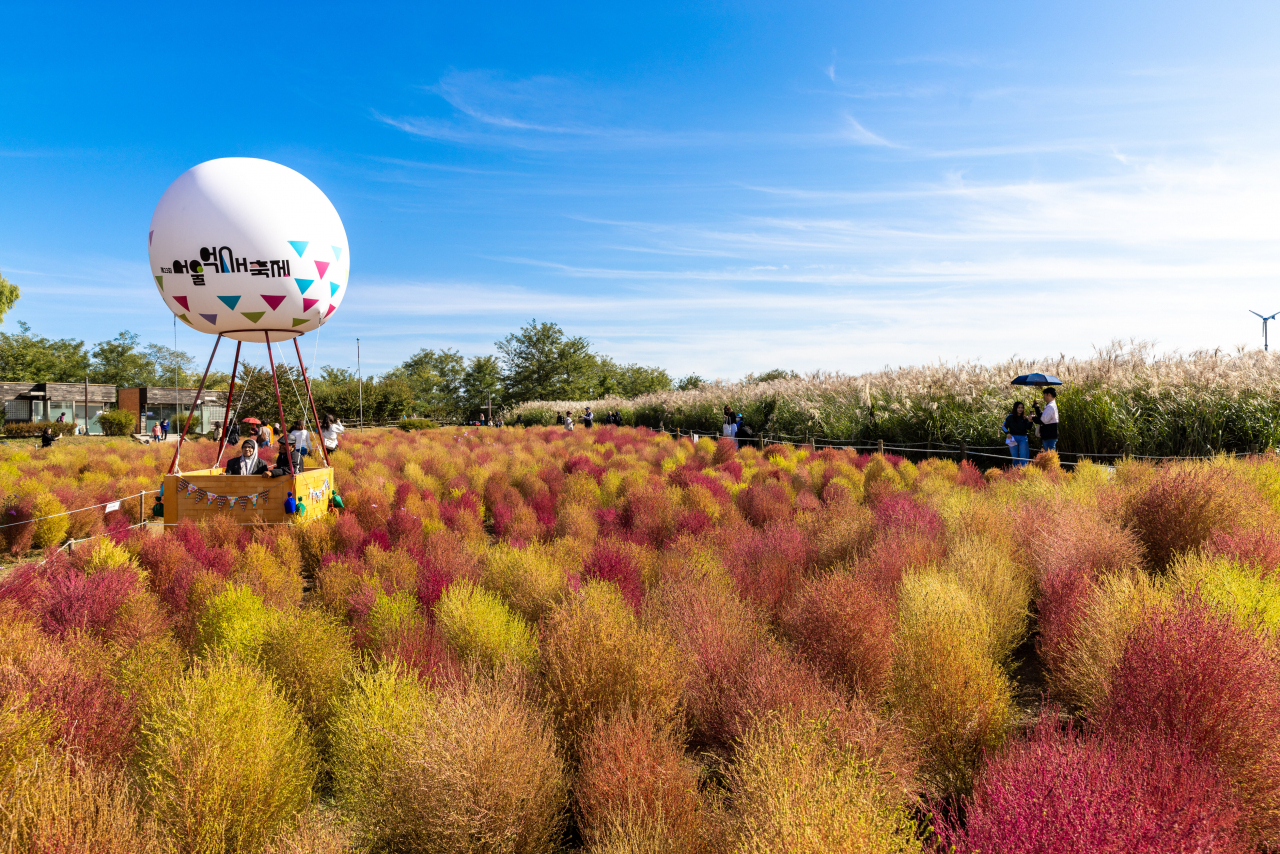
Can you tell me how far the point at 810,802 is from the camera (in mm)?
1994

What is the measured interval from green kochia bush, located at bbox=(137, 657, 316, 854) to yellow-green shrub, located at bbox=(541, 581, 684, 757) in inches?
44.8

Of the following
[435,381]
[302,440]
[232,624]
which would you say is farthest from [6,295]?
[435,381]

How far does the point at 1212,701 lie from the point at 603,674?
2591 mm

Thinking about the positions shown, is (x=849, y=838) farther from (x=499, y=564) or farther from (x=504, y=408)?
(x=504, y=408)

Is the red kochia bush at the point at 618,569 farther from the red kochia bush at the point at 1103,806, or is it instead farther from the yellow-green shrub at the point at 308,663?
the red kochia bush at the point at 1103,806

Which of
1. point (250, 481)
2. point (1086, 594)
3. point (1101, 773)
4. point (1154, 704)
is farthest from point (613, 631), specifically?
point (250, 481)

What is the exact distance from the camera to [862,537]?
19.1 feet

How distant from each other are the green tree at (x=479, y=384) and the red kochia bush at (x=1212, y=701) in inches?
3057

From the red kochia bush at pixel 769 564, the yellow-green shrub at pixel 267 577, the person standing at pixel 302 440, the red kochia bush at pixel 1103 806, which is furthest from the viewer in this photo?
the person standing at pixel 302 440

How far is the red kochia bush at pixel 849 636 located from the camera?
3.37m

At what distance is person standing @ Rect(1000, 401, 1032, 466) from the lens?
460 inches

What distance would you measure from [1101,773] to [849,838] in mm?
873

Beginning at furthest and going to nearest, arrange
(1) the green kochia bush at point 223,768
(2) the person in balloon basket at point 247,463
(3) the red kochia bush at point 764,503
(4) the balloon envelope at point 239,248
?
(2) the person in balloon basket at point 247,463
(3) the red kochia bush at point 764,503
(4) the balloon envelope at point 239,248
(1) the green kochia bush at point 223,768

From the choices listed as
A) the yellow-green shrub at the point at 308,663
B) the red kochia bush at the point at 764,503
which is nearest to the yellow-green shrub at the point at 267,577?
the yellow-green shrub at the point at 308,663
